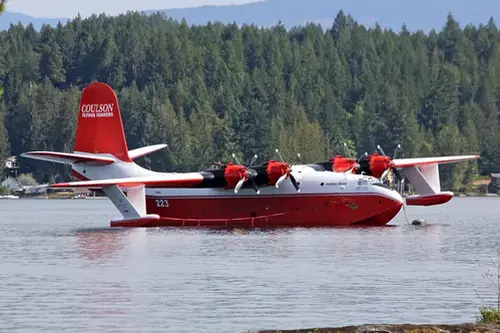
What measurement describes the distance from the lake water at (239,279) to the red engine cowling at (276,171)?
10.5 ft

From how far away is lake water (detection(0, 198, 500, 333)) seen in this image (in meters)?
30.6

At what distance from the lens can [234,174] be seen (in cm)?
6806

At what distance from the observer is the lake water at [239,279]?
30625 mm

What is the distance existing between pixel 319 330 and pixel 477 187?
499 feet

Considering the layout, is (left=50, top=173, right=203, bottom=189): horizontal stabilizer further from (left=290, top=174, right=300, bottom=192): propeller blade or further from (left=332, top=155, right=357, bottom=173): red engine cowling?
(left=332, top=155, right=357, bottom=173): red engine cowling

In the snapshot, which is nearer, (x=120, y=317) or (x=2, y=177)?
(x=120, y=317)

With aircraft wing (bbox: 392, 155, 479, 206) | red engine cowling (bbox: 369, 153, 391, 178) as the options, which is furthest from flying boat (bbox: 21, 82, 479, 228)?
aircraft wing (bbox: 392, 155, 479, 206)

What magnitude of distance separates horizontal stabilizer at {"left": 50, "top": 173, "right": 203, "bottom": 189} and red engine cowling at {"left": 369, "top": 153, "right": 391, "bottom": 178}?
36.0 ft

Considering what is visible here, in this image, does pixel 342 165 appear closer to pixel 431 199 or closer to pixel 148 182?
pixel 431 199

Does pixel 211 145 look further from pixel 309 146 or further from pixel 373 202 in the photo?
pixel 373 202

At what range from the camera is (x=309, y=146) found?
172500 millimetres

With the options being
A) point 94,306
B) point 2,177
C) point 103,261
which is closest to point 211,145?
point 2,177

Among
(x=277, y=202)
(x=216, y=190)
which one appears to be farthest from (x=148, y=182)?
(x=277, y=202)

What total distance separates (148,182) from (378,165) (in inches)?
546
